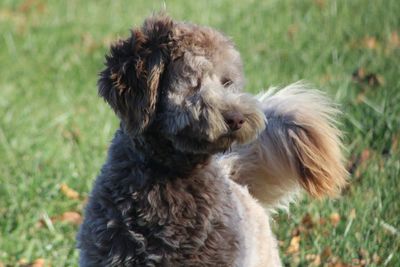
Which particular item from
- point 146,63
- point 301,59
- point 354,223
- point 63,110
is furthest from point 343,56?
point 146,63

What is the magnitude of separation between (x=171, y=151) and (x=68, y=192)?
8.83 ft

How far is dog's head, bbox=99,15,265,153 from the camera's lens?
3.93 meters

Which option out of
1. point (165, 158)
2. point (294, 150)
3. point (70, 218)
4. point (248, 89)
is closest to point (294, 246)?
point (294, 150)

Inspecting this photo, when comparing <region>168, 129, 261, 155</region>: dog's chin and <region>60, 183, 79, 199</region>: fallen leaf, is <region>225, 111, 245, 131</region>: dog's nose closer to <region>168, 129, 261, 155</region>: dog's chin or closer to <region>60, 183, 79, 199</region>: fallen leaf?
<region>168, 129, 261, 155</region>: dog's chin

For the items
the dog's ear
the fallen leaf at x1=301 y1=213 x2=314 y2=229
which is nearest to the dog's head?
the dog's ear

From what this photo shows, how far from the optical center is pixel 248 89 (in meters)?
8.38

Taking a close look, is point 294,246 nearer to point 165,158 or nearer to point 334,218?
point 334,218

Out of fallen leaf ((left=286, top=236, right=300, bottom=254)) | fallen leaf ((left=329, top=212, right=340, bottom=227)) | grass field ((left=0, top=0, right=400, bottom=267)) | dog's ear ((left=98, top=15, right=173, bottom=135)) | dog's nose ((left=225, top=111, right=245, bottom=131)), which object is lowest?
fallen leaf ((left=329, top=212, right=340, bottom=227))

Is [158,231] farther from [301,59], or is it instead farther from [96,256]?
[301,59]

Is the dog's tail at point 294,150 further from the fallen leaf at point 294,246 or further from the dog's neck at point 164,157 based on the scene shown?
the dog's neck at point 164,157

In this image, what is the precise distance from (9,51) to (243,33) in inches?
105

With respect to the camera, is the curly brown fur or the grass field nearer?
the curly brown fur

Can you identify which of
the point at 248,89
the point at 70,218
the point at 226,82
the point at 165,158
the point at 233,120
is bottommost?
the point at 248,89

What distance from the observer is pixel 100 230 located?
13.6ft
